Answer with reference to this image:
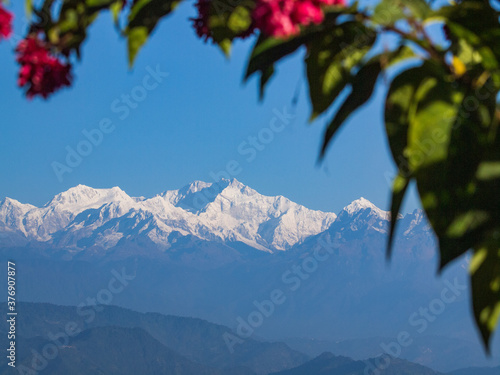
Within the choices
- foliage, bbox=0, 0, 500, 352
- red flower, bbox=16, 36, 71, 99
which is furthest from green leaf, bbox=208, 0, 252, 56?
red flower, bbox=16, 36, 71, 99

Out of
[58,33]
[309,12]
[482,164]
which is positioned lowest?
[482,164]

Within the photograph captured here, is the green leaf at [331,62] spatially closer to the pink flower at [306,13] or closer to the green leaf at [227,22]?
the pink flower at [306,13]

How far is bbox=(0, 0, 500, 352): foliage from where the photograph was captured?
585 millimetres

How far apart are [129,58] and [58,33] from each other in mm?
146

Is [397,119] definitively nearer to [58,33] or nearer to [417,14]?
[417,14]

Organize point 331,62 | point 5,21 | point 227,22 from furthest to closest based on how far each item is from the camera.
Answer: point 5,21, point 227,22, point 331,62

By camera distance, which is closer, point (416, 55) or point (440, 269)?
point (440, 269)

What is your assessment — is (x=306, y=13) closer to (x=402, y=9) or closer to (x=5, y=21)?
(x=402, y=9)

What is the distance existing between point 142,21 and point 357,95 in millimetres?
437

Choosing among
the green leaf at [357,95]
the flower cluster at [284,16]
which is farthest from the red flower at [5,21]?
the green leaf at [357,95]

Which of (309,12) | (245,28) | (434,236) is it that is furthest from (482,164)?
(245,28)

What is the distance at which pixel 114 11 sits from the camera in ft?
3.45

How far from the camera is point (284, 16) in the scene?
0.73m

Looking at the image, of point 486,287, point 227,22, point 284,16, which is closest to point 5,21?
point 227,22
